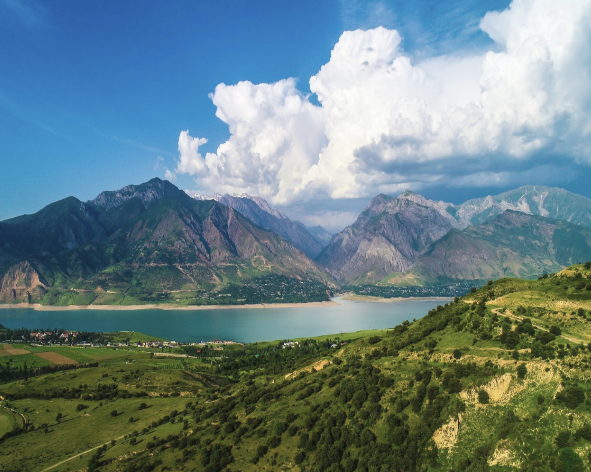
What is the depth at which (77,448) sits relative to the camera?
2594 inches

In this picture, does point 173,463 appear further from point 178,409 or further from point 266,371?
point 266,371

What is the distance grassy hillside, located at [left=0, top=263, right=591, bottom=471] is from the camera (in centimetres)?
3466

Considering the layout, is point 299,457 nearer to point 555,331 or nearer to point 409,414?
point 409,414

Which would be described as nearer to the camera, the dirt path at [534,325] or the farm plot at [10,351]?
the dirt path at [534,325]

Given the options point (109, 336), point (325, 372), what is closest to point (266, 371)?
point (325, 372)

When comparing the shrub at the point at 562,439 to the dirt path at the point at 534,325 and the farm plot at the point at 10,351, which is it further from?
the farm plot at the point at 10,351

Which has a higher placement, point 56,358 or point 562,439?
point 562,439

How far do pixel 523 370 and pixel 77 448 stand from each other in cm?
7070

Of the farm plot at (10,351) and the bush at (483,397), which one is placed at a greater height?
the bush at (483,397)

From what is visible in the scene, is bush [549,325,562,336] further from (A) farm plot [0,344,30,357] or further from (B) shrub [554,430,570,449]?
(A) farm plot [0,344,30,357]

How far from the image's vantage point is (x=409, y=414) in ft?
137

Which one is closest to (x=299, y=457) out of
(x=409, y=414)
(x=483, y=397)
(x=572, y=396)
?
(x=409, y=414)

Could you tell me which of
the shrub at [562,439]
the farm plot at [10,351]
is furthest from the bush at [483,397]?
the farm plot at [10,351]

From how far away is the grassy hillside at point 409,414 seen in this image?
34656mm
